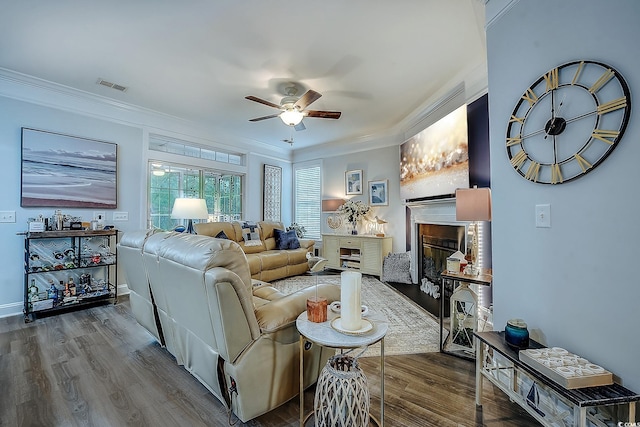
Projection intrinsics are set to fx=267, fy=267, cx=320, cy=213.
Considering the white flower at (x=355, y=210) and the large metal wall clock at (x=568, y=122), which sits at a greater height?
the large metal wall clock at (x=568, y=122)

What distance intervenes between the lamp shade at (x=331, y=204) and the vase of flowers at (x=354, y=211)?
0.94 feet

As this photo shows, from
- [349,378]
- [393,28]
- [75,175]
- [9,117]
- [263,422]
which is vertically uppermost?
[393,28]

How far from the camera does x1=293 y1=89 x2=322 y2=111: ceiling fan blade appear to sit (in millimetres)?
2914

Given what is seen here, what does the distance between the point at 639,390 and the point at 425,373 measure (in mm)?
1149

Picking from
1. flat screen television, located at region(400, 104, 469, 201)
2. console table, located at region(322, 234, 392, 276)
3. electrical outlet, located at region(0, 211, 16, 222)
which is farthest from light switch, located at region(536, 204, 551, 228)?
electrical outlet, located at region(0, 211, 16, 222)

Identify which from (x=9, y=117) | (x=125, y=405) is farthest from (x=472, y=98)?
(x=9, y=117)

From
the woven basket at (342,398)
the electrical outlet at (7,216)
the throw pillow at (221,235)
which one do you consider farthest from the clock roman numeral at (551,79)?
the electrical outlet at (7,216)

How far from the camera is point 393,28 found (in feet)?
7.77

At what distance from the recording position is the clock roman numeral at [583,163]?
1299 mm

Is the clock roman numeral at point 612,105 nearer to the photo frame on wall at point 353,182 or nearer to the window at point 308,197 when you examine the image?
the photo frame on wall at point 353,182

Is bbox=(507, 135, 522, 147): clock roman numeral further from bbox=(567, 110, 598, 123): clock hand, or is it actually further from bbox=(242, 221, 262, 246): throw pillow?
bbox=(242, 221, 262, 246): throw pillow

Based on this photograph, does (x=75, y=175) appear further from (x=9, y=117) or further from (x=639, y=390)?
(x=639, y=390)

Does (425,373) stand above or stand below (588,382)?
below

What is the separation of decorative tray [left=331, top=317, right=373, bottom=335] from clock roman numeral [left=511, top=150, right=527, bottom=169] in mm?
1343
